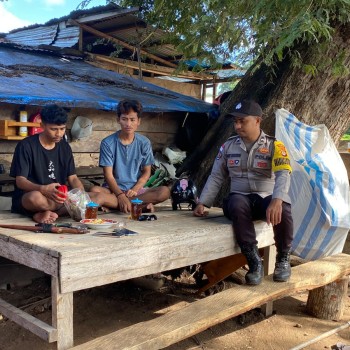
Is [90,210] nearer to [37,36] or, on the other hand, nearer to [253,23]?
[253,23]

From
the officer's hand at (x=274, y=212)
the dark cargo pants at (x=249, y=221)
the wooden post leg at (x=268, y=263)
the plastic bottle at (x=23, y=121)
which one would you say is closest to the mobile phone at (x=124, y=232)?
the dark cargo pants at (x=249, y=221)

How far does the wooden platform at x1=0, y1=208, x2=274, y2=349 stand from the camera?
2.72 metres

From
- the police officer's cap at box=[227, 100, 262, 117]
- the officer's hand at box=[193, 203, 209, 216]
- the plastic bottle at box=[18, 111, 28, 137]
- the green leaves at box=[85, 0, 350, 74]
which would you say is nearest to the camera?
the police officer's cap at box=[227, 100, 262, 117]

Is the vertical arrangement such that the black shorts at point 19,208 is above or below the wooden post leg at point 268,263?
above

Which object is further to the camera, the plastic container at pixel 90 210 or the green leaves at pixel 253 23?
the green leaves at pixel 253 23

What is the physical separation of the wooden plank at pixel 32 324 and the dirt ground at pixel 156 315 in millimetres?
742

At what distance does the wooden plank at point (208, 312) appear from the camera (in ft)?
9.00

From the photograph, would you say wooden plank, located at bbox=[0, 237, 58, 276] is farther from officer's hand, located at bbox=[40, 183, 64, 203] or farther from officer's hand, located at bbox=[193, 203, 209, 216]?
officer's hand, located at bbox=[193, 203, 209, 216]

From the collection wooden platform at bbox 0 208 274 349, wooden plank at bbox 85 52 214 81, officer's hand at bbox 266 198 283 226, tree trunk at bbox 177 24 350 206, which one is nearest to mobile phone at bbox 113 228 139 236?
wooden platform at bbox 0 208 274 349

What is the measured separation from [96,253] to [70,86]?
13.7 feet

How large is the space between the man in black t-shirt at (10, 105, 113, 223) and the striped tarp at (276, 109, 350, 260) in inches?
78.8

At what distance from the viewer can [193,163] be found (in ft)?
21.1

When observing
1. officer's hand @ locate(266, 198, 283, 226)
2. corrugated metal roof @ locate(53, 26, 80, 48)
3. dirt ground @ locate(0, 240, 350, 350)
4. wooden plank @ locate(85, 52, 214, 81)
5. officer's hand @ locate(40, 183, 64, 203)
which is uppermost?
corrugated metal roof @ locate(53, 26, 80, 48)

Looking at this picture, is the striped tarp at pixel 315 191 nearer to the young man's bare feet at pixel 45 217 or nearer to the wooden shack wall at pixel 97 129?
the young man's bare feet at pixel 45 217
